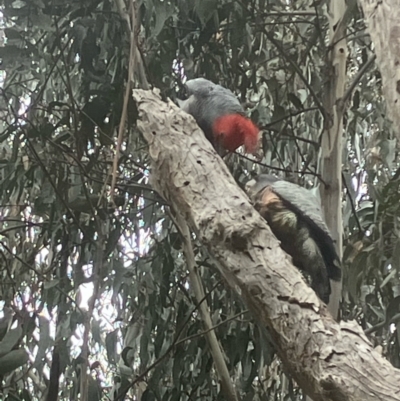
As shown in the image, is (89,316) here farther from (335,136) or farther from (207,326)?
(335,136)

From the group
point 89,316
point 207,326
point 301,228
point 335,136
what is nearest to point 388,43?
point 301,228

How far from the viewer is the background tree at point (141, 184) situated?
160 cm

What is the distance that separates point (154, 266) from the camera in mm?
1745

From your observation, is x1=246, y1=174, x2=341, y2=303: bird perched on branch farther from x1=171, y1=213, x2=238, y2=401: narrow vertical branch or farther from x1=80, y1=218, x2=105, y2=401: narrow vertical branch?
x1=80, y1=218, x2=105, y2=401: narrow vertical branch

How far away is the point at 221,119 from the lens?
1.31 meters

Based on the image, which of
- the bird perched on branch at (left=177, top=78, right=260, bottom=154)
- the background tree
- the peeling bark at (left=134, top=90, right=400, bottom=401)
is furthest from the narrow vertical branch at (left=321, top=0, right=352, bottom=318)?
A: the peeling bark at (left=134, top=90, right=400, bottom=401)

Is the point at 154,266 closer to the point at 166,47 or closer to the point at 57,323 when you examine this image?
the point at 57,323

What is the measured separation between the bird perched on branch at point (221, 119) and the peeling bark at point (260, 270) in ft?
0.73

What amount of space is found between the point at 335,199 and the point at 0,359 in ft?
2.43

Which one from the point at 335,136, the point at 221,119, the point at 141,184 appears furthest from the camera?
the point at 141,184

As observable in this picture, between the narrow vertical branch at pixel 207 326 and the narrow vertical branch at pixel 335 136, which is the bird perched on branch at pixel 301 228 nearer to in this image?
the narrow vertical branch at pixel 335 136

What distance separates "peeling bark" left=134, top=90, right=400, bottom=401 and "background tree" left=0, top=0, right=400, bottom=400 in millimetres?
494

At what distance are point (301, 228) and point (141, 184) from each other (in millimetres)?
653

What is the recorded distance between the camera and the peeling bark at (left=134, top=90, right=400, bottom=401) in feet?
2.33
